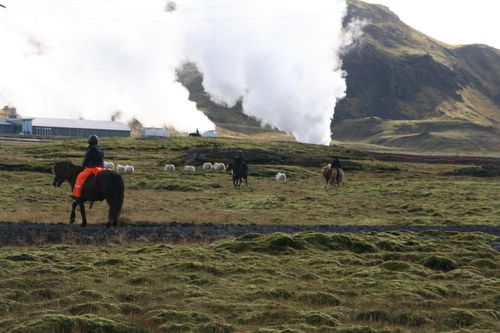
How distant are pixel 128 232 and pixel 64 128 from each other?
173 m

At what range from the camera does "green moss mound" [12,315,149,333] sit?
1205 centimetres

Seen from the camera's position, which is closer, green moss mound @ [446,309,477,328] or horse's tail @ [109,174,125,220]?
green moss mound @ [446,309,477,328]

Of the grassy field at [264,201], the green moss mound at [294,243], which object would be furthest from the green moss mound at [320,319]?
the grassy field at [264,201]

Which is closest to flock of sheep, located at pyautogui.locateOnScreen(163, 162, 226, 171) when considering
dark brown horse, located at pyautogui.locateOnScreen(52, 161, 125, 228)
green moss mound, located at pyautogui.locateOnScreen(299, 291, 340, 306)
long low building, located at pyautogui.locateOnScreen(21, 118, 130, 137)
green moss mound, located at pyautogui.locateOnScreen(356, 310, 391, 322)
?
dark brown horse, located at pyautogui.locateOnScreen(52, 161, 125, 228)

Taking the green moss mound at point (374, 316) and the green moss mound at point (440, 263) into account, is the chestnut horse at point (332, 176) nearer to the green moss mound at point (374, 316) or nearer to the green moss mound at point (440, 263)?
the green moss mound at point (440, 263)

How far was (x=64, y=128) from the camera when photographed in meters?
191

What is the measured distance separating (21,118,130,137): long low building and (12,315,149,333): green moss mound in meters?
184

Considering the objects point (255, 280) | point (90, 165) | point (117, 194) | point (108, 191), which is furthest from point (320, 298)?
point (90, 165)

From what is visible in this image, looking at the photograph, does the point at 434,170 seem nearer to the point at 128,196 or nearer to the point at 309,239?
the point at 128,196

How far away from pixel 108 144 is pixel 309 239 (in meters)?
107

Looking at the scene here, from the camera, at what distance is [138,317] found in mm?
13477

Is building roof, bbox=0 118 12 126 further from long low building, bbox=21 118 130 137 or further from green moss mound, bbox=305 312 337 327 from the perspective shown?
green moss mound, bbox=305 312 337 327

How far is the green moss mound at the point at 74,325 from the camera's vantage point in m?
12.1

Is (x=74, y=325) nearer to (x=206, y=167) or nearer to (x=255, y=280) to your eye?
(x=255, y=280)
